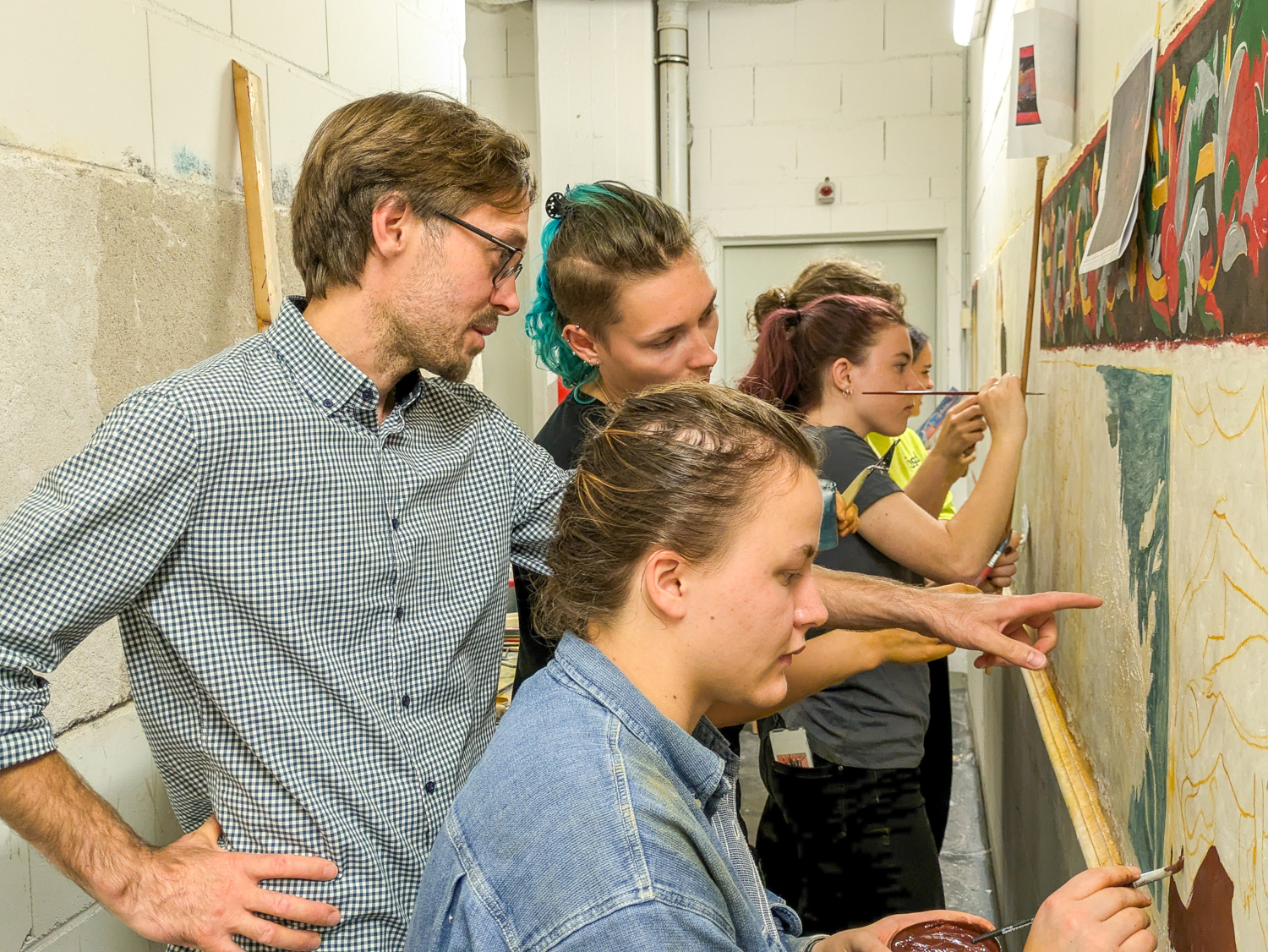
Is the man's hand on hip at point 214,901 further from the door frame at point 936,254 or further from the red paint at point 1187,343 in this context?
the door frame at point 936,254

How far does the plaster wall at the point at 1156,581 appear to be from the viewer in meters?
0.86

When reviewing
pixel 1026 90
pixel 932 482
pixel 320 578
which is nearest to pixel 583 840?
pixel 320 578

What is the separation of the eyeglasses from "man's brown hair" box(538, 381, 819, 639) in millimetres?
387

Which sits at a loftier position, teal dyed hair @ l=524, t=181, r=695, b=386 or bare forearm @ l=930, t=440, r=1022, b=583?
teal dyed hair @ l=524, t=181, r=695, b=386

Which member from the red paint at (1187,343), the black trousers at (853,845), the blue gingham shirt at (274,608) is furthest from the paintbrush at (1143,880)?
the black trousers at (853,845)

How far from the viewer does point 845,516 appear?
1.90 metres

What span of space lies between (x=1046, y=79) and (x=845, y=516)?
0.81 metres

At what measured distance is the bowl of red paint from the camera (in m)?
0.97

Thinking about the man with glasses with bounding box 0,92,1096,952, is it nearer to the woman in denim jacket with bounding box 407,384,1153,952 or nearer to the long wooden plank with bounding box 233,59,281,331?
the woman in denim jacket with bounding box 407,384,1153,952

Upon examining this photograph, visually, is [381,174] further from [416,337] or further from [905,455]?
[905,455]

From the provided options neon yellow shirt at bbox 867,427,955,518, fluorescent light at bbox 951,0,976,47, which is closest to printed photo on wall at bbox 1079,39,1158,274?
neon yellow shirt at bbox 867,427,955,518

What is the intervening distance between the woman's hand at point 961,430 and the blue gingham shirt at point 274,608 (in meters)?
1.41

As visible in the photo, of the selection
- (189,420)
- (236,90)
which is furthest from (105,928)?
(236,90)

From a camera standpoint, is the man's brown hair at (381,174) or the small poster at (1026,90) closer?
the man's brown hair at (381,174)
